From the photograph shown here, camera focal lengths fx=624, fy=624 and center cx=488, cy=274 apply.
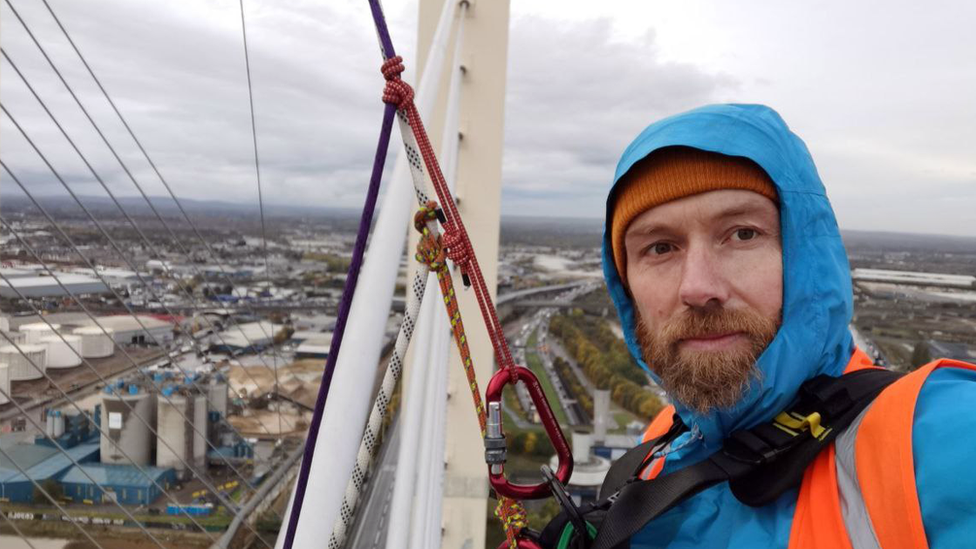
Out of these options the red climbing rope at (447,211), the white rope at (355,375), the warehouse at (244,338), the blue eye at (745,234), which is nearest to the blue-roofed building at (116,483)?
the warehouse at (244,338)

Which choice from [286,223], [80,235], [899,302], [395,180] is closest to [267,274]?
[286,223]

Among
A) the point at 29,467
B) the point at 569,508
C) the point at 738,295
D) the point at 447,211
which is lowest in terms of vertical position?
the point at 29,467

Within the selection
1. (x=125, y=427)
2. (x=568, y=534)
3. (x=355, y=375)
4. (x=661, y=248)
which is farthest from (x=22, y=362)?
(x=661, y=248)

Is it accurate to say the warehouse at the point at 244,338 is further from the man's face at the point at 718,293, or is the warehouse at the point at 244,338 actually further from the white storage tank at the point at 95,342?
the man's face at the point at 718,293

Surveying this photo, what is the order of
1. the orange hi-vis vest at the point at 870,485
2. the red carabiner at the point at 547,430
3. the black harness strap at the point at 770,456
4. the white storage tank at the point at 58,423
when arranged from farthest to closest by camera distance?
1. the white storage tank at the point at 58,423
2. the red carabiner at the point at 547,430
3. the black harness strap at the point at 770,456
4. the orange hi-vis vest at the point at 870,485

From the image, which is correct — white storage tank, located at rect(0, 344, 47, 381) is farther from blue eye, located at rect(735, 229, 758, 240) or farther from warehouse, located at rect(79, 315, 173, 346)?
blue eye, located at rect(735, 229, 758, 240)

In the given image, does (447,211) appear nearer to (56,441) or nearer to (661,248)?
(661,248)

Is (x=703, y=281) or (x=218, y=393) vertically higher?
(x=703, y=281)
